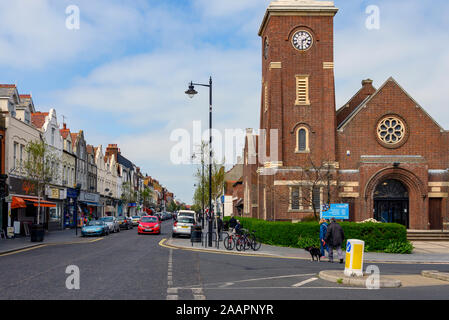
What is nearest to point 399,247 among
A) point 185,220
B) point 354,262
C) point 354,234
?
point 354,234

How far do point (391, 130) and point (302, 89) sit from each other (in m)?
7.87

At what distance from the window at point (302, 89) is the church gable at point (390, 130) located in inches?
148

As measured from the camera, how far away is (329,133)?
39.2m

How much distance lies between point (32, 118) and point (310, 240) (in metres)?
31.6

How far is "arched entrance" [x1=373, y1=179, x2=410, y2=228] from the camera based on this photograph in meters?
39.1

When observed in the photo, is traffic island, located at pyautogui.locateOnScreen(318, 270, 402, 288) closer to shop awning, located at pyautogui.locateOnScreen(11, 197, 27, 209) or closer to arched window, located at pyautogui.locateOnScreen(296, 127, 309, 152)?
arched window, located at pyautogui.locateOnScreen(296, 127, 309, 152)

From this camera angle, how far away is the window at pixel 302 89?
130ft

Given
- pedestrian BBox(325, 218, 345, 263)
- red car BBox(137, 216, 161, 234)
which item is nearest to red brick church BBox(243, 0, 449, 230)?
red car BBox(137, 216, 161, 234)

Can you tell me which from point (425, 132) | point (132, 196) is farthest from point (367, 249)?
point (132, 196)

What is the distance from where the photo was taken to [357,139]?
39.9m

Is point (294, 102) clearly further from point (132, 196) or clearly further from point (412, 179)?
point (132, 196)

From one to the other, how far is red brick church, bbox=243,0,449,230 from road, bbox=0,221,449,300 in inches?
798
